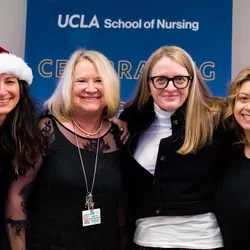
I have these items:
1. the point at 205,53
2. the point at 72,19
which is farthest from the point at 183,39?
the point at 72,19

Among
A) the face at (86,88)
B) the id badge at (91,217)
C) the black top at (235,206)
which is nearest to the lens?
the black top at (235,206)

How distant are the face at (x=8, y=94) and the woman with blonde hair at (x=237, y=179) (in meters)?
1.03

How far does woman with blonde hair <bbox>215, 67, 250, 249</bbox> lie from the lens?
1899 mm

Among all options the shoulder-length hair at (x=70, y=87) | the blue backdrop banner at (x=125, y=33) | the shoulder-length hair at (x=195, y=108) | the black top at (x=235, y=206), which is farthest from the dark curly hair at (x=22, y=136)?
the blue backdrop banner at (x=125, y=33)

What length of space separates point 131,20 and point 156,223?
162cm

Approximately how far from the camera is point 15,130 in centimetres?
200

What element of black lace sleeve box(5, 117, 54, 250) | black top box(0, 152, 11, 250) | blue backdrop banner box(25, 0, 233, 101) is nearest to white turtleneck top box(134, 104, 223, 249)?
black lace sleeve box(5, 117, 54, 250)

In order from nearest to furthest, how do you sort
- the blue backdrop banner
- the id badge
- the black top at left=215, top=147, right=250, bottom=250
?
1. the black top at left=215, top=147, right=250, bottom=250
2. the id badge
3. the blue backdrop banner

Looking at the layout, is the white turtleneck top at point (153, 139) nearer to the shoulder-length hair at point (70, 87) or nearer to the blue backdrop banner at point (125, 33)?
the shoulder-length hair at point (70, 87)

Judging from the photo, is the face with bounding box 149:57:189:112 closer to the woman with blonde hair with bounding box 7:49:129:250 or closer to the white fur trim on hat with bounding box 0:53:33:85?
the woman with blonde hair with bounding box 7:49:129:250

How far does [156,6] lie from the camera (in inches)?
119

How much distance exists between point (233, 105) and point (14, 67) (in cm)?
108

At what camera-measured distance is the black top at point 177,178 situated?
6.47ft

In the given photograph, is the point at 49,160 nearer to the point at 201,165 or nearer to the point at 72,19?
the point at 201,165
